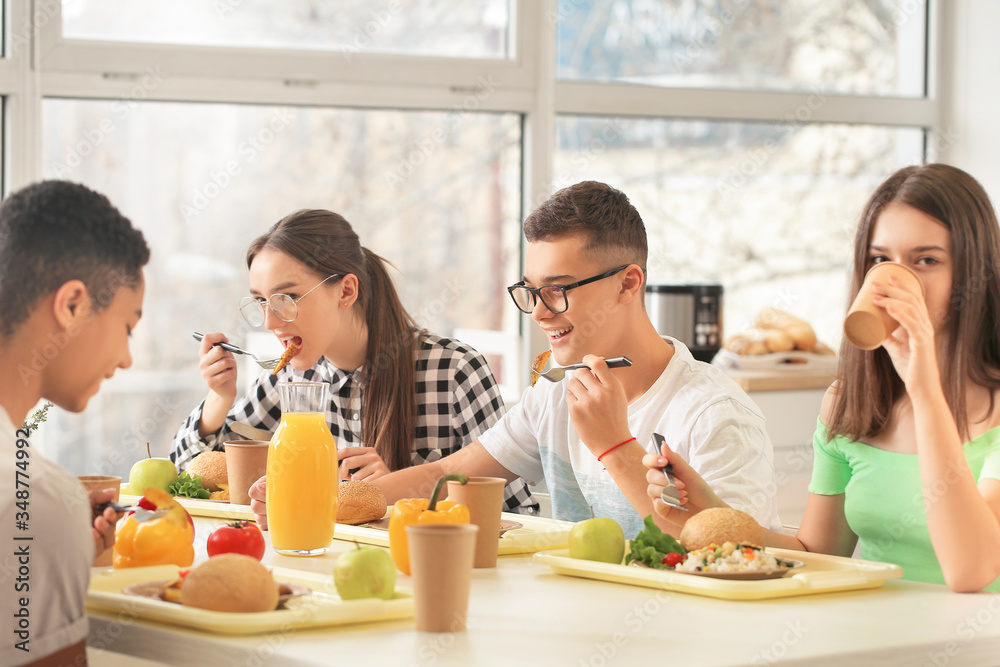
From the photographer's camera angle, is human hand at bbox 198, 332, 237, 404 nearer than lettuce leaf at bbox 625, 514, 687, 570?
No

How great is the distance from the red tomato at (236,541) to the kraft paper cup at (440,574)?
40 cm

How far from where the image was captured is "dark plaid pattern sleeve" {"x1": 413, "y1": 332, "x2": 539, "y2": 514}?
2.62 metres

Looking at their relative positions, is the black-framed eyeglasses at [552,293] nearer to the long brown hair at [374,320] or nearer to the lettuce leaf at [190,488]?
the long brown hair at [374,320]

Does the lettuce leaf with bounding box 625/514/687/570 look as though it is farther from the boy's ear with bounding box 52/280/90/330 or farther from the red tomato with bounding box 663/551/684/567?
the boy's ear with bounding box 52/280/90/330

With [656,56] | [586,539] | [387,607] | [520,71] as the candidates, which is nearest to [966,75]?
[656,56]

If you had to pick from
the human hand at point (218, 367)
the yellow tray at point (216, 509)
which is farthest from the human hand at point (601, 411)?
the human hand at point (218, 367)

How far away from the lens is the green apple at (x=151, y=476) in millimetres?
2123

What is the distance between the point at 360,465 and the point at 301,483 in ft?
1.75

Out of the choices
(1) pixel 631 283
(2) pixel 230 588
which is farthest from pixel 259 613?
(1) pixel 631 283

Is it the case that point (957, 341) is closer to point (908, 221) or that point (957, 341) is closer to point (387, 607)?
point (908, 221)

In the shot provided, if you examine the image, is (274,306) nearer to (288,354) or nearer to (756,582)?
(288,354)

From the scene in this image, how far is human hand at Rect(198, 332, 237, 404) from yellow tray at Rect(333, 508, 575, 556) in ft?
3.09

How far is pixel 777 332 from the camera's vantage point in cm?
409

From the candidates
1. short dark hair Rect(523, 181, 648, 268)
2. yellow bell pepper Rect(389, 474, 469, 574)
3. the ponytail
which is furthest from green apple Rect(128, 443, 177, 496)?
short dark hair Rect(523, 181, 648, 268)
